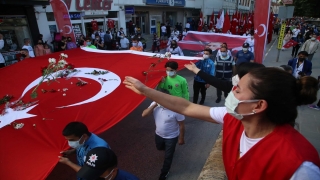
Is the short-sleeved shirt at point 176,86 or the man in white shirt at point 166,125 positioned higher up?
the short-sleeved shirt at point 176,86

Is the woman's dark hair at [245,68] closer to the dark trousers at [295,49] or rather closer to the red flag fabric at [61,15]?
the red flag fabric at [61,15]

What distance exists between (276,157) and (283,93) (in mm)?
346

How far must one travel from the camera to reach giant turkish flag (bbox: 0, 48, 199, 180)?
227 cm

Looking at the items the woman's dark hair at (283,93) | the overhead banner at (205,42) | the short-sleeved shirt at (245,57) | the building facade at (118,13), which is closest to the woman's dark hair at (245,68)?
the woman's dark hair at (283,93)

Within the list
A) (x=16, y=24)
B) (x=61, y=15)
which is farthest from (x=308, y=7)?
(x=16, y=24)

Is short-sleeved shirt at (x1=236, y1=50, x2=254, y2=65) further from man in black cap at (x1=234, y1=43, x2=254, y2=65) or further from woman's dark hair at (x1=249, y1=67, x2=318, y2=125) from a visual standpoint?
woman's dark hair at (x1=249, y1=67, x2=318, y2=125)

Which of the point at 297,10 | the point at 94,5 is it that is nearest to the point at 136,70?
the point at 94,5

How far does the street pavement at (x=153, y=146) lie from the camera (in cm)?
359

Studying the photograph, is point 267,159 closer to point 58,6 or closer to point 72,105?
point 72,105

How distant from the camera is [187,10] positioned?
28281 millimetres

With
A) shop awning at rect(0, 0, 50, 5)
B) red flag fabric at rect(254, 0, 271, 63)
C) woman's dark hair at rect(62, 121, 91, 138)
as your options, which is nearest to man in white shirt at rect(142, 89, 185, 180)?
woman's dark hair at rect(62, 121, 91, 138)

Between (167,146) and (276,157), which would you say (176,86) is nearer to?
(167,146)

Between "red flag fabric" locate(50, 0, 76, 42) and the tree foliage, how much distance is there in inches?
1172

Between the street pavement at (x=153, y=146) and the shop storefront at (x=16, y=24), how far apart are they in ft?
27.5
